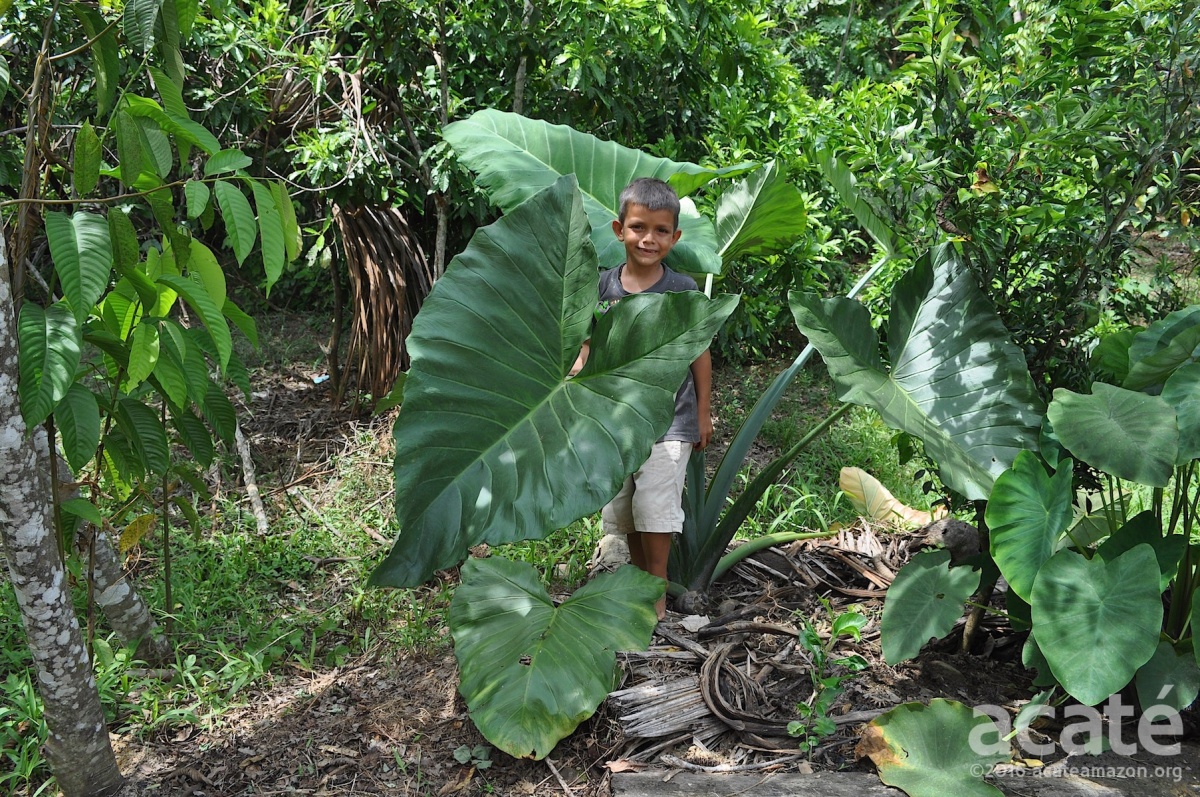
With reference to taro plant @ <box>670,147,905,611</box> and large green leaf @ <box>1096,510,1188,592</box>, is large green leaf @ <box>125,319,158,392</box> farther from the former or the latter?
large green leaf @ <box>1096,510,1188,592</box>

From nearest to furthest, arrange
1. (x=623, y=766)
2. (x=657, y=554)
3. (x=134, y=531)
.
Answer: (x=623, y=766) → (x=134, y=531) → (x=657, y=554)

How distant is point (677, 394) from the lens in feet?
8.02

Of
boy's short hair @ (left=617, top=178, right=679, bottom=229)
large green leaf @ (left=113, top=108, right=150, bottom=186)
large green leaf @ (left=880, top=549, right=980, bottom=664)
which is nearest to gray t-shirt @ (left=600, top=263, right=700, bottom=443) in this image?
boy's short hair @ (left=617, top=178, right=679, bottom=229)

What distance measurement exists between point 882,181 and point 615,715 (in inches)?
54.4

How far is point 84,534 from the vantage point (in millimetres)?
2156

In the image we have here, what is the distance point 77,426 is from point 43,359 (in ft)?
0.55

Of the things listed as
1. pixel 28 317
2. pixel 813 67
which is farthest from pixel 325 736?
pixel 813 67

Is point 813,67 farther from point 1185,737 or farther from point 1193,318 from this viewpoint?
point 1185,737

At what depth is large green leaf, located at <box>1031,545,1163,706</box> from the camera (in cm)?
168

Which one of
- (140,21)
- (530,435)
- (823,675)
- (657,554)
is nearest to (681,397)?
(657,554)

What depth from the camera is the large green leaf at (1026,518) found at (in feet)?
6.14

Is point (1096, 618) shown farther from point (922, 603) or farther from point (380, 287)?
point (380, 287)

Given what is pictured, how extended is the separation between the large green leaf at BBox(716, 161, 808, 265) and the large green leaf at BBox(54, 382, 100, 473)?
1848 mm

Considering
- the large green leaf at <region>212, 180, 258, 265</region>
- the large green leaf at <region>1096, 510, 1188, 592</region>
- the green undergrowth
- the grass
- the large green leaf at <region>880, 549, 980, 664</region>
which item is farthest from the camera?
the green undergrowth
